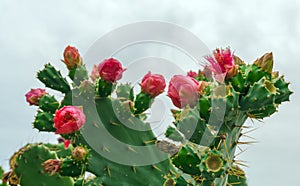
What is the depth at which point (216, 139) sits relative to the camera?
7.03 ft

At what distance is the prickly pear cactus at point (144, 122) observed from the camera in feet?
6.92

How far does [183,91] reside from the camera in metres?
2.22

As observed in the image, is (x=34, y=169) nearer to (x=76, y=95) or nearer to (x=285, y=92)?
(x=76, y=95)

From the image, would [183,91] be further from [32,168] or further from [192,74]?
[32,168]

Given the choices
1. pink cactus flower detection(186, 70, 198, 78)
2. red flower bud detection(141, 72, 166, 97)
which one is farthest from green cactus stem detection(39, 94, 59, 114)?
pink cactus flower detection(186, 70, 198, 78)

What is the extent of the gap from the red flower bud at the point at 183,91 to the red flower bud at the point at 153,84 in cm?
41

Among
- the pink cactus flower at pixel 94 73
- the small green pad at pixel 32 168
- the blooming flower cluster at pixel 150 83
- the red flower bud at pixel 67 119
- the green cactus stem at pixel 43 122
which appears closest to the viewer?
the blooming flower cluster at pixel 150 83

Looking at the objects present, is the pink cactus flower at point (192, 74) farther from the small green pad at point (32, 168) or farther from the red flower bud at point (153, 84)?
the small green pad at point (32, 168)

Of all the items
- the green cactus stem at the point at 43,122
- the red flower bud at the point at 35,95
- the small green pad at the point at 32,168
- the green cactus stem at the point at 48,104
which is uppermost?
the red flower bud at the point at 35,95

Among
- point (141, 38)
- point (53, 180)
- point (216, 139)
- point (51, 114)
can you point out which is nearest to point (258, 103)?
point (216, 139)

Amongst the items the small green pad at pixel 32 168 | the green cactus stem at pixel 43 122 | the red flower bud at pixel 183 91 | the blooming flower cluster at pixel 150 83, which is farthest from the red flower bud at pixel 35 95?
the red flower bud at pixel 183 91

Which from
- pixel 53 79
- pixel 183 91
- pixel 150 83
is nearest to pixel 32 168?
pixel 53 79

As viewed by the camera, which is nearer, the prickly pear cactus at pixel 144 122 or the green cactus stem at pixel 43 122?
the prickly pear cactus at pixel 144 122

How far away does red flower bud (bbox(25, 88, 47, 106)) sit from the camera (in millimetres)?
2992
